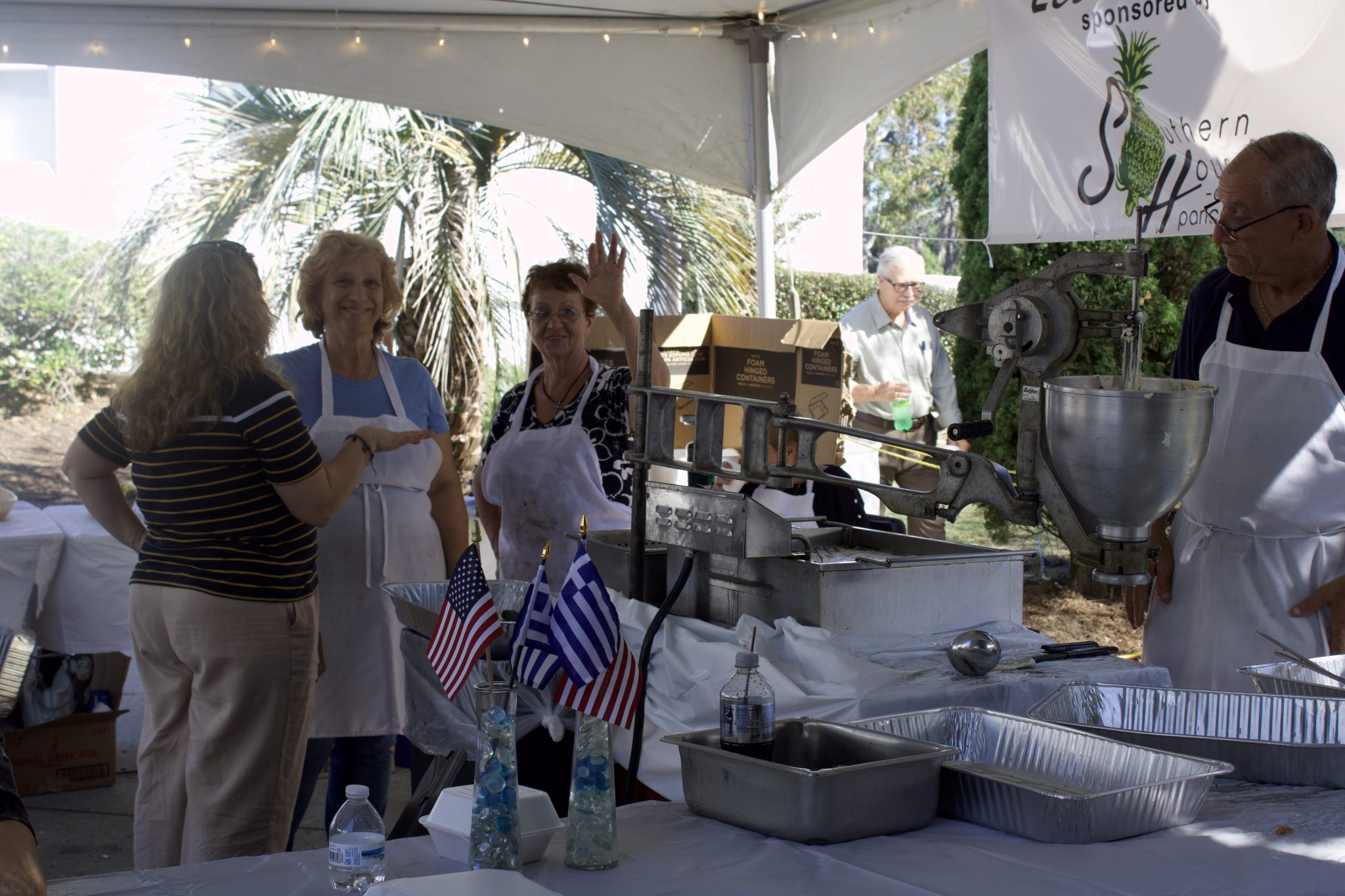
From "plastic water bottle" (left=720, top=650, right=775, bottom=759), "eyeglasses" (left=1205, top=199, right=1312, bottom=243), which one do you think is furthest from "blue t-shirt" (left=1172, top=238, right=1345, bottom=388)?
"plastic water bottle" (left=720, top=650, right=775, bottom=759)

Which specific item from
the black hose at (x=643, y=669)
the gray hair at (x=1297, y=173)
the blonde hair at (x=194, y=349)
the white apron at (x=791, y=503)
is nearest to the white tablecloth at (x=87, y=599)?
the blonde hair at (x=194, y=349)

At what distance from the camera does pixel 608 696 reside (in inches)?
60.7

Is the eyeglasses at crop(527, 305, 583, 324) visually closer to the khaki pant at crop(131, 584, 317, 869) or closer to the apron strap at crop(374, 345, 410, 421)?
the apron strap at crop(374, 345, 410, 421)

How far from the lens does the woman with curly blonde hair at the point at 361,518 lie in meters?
3.14

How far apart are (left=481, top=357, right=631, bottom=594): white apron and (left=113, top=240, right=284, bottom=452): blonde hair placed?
760mm

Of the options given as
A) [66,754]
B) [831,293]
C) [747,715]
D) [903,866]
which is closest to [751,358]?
[66,754]

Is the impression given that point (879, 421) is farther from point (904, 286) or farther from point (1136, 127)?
point (1136, 127)

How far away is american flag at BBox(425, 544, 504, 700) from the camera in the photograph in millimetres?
1572

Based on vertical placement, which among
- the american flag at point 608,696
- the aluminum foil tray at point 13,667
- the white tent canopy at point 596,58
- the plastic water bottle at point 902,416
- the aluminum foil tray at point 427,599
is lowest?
the aluminum foil tray at point 13,667

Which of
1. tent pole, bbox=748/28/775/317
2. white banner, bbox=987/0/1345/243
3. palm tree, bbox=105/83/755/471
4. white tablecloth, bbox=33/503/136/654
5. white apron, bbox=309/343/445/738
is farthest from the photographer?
palm tree, bbox=105/83/755/471

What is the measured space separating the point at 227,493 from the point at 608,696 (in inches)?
54.1

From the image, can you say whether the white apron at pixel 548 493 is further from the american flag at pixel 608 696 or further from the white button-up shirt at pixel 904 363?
the white button-up shirt at pixel 904 363

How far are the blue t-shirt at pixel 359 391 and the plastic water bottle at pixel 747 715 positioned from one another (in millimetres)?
1812

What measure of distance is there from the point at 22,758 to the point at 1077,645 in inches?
143
